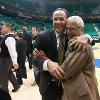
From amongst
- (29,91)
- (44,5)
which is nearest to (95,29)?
(44,5)

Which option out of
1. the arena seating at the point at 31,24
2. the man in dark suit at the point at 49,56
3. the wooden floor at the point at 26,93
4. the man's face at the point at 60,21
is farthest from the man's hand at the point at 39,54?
the arena seating at the point at 31,24

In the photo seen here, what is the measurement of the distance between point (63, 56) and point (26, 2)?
124 ft

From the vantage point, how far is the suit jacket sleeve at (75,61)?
3.21 m

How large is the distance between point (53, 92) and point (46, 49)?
488mm

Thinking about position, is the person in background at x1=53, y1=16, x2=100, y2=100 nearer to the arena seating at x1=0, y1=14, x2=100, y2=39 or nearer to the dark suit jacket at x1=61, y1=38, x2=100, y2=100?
the dark suit jacket at x1=61, y1=38, x2=100, y2=100

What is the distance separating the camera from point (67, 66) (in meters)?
3.26

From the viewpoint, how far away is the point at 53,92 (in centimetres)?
362

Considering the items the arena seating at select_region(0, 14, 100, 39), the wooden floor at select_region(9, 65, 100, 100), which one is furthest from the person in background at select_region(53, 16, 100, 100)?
the arena seating at select_region(0, 14, 100, 39)

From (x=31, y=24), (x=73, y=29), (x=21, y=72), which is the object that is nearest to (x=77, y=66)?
(x=73, y=29)

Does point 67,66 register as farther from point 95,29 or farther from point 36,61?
point 95,29

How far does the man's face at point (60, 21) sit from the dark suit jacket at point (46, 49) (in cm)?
14

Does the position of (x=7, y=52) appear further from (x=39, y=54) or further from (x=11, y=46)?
(x=39, y=54)

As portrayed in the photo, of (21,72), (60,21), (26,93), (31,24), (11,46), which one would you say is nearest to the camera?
(60,21)

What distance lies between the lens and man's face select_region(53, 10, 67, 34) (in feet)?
11.2
